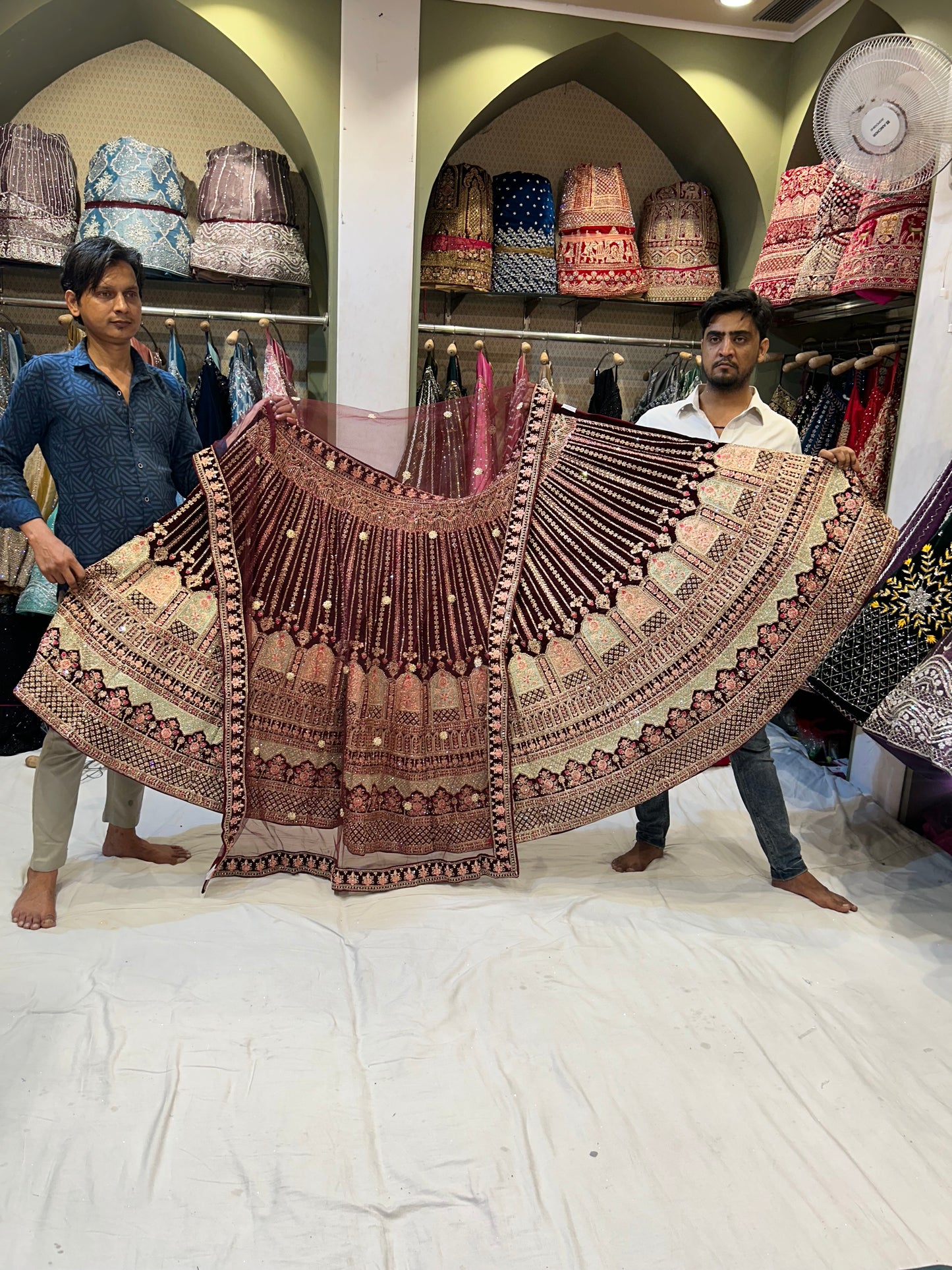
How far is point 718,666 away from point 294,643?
3.35 ft

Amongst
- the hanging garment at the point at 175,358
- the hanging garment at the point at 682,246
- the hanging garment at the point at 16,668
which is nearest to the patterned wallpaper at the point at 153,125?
the hanging garment at the point at 175,358

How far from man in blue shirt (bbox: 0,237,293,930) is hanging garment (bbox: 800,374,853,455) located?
7.74 ft

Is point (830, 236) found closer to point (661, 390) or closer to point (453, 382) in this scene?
point (661, 390)

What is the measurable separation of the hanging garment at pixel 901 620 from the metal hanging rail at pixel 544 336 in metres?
1.69

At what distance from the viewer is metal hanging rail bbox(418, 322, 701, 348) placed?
391cm

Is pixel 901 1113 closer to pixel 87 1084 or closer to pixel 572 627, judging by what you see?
pixel 572 627

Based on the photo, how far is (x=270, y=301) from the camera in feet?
14.0

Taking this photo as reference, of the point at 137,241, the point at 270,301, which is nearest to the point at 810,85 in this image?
the point at 270,301

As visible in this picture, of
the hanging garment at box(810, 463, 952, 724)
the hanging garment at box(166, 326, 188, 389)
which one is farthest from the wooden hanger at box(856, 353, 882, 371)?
the hanging garment at box(166, 326, 188, 389)

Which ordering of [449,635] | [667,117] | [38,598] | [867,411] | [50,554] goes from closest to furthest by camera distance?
1. [50,554]
2. [449,635]
3. [867,411]
4. [38,598]
5. [667,117]

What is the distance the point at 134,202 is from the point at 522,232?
154 centimetres

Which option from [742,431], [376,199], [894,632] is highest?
[376,199]

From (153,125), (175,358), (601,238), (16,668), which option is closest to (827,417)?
(601,238)

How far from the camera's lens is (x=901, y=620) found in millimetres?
2617
